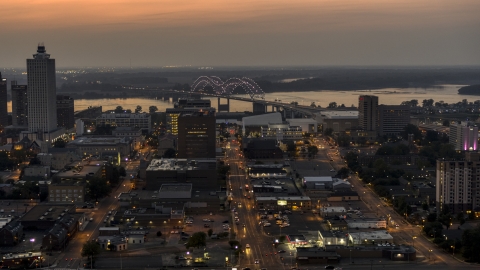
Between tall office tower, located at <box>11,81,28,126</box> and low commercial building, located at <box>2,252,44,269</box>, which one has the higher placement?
tall office tower, located at <box>11,81,28,126</box>

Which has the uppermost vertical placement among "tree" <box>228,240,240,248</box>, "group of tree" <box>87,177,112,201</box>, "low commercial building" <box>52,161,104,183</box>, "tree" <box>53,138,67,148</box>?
"tree" <box>53,138,67,148</box>

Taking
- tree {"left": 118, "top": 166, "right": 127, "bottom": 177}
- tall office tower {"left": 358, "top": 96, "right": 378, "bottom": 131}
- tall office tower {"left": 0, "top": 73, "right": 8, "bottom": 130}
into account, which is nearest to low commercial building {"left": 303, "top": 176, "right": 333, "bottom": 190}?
tree {"left": 118, "top": 166, "right": 127, "bottom": 177}

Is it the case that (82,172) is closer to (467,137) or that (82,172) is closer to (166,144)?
(166,144)

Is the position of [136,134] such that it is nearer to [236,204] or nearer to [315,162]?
[315,162]

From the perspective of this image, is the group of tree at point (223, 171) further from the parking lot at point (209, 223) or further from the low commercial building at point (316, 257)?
the low commercial building at point (316, 257)

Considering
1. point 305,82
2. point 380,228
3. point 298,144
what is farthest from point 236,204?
point 305,82

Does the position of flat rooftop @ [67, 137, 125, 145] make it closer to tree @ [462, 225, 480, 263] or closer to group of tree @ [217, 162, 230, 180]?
group of tree @ [217, 162, 230, 180]
